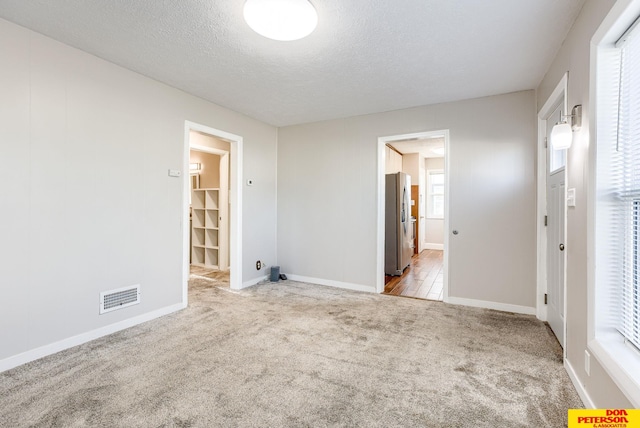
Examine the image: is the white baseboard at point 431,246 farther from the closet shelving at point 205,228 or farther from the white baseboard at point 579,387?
the white baseboard at point 579,387

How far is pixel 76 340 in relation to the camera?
262cm

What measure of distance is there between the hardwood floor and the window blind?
2527 mm

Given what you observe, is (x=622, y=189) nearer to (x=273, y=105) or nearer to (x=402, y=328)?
(x=402, y=328)

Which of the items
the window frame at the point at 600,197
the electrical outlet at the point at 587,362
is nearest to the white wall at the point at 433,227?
the electrical outlet at the point at 587,362

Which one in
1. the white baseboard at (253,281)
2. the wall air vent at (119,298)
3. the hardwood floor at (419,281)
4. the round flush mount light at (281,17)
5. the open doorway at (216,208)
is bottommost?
the hardwood floor at (419,281)

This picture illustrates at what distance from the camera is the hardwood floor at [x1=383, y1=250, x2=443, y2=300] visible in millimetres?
4305

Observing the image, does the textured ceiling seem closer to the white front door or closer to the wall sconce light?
the wall sconce light

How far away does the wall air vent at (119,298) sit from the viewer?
9.30 feet

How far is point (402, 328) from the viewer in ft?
Result: 9.98

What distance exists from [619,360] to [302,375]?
5.88 feet

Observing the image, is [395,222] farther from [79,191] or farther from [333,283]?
[79,191]

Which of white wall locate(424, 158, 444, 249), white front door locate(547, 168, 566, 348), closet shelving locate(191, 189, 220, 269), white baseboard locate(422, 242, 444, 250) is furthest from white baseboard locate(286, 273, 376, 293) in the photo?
white wall locate(424, 158, 444, 249)

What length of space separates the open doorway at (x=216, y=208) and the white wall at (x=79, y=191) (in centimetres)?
94

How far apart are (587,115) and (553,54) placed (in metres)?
1.18
